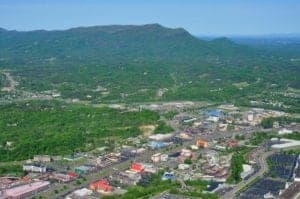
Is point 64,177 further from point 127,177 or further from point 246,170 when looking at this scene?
point 246,170

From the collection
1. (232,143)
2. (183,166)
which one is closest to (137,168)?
(183,166)

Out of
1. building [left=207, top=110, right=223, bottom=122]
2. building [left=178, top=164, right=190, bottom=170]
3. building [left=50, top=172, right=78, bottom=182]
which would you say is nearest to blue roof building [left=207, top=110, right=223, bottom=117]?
building [left=207, top=110, right=223, bottom=122]

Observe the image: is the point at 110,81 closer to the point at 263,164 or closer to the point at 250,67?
the point at 250,67

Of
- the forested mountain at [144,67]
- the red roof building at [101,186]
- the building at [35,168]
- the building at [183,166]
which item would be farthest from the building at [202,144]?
the forested mountain at [144,67]

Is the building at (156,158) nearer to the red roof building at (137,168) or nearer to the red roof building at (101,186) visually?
the red roof building at (137,168)

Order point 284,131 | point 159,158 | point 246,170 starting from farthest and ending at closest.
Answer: point 284,131, point 159,158, point 246,170

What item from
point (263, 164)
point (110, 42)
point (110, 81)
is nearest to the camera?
point (263, 164)

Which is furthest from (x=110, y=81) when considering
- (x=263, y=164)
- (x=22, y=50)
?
(x=22, y=50)
